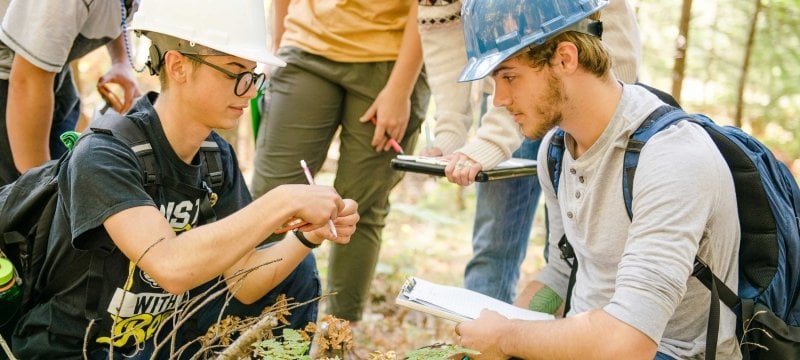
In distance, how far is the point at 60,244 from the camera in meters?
2.63

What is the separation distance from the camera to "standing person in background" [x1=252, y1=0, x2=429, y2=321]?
3941 mm

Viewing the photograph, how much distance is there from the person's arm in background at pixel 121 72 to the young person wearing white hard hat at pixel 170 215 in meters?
1.35

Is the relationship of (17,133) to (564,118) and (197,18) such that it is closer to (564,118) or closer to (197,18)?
(197,18)

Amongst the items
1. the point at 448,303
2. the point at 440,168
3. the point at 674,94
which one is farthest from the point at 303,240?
the point at 674,94

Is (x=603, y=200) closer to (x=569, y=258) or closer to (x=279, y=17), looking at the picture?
(x=569, y=258)

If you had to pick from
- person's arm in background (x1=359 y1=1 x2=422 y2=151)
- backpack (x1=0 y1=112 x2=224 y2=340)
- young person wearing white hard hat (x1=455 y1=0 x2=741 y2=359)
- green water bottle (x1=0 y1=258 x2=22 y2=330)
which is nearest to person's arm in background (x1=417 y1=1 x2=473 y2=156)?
person's arm in background (x1=359 y1=1 x2=422 y2=151)

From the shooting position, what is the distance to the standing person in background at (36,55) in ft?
11.0

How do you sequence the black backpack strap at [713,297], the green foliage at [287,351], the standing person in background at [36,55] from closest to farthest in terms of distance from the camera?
the green foliage at [287,351]
the black backpack strap at [713,297]
the standing person in background at [36,55]

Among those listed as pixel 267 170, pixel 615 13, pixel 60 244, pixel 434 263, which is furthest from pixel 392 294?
pixel 60 244

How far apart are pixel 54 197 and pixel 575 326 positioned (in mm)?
1857

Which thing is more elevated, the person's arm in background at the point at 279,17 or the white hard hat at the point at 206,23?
the white hard hat at the point at 206,23

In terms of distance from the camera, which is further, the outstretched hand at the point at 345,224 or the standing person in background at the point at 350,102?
the standing person in background at the point at 350,102

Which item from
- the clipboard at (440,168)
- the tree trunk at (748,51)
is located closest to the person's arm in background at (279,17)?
the clipboard at (440,168)

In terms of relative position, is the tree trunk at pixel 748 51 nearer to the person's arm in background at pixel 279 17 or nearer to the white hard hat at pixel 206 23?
the person's arm in background at pixel 279 17
